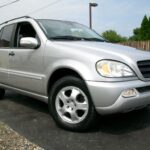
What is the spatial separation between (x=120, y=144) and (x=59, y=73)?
55.3 inches

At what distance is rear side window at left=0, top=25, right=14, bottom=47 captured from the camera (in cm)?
634

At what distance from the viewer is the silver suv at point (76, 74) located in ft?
13.9

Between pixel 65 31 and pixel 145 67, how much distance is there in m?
1.70

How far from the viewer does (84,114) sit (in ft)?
14.7

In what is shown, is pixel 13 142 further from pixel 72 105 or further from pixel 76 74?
pixel 76 74

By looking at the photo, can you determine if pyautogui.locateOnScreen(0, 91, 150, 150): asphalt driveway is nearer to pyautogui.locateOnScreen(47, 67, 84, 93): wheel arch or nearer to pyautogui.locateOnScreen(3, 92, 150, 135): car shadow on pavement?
pyautogui.locateOnScreen(3, 92, 150, 135): car shadow on pavement

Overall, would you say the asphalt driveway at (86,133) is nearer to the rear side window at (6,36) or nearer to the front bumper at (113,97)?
the front bumper at (113,97)

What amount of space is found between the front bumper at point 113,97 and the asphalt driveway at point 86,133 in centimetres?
38

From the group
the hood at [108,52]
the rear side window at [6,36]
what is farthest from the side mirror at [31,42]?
the rear side window at [6,36]

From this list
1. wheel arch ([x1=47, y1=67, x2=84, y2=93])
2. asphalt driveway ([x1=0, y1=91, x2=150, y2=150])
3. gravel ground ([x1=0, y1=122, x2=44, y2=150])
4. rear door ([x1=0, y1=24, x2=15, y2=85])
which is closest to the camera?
gravel ground ([x1=0, y1=122, x2=44, y2=150])

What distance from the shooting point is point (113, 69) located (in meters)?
4.27

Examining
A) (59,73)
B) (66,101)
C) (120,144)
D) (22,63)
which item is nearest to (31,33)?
(22,63)

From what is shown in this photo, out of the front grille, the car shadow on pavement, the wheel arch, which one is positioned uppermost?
the front grille

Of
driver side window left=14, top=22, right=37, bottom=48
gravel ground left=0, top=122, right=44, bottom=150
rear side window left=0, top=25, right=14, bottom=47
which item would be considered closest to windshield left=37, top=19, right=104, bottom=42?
driver side window left=14, top=22, right=37, bottom=48
